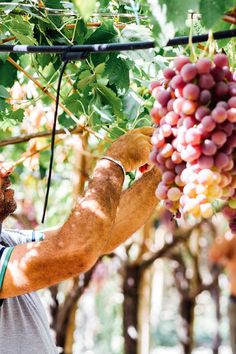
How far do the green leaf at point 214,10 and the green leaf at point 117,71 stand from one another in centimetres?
89

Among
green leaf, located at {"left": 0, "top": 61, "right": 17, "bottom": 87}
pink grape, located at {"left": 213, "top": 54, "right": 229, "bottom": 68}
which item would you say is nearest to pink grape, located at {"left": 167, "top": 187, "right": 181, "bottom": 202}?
pink grape, located at {"left": 213, "top": 54, "right": 229, "bottom": 68}

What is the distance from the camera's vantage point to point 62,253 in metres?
A: 1.78

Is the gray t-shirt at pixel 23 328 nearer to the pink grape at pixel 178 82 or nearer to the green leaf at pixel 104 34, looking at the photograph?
the green leaf at pixel 104 34

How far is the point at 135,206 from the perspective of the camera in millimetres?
2162

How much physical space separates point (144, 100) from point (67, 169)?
3255mm

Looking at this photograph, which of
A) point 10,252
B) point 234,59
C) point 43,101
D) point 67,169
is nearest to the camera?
point 234,59

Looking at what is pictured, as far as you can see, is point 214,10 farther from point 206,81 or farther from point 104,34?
point 104,34

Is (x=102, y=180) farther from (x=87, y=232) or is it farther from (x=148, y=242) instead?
(x=148, y=242)

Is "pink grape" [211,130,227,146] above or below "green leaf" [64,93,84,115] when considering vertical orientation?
below

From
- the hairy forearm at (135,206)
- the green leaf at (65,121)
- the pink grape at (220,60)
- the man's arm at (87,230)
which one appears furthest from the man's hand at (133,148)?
the green leaf at (65,121)

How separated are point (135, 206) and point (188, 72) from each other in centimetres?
113

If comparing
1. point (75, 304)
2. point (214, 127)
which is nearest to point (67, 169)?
point (75, 304)

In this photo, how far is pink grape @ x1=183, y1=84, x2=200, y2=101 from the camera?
1.05 metres

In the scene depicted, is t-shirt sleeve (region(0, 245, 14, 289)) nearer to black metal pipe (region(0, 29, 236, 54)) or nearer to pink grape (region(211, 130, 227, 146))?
black metal pipe (region(0, 29, 236, 54))
